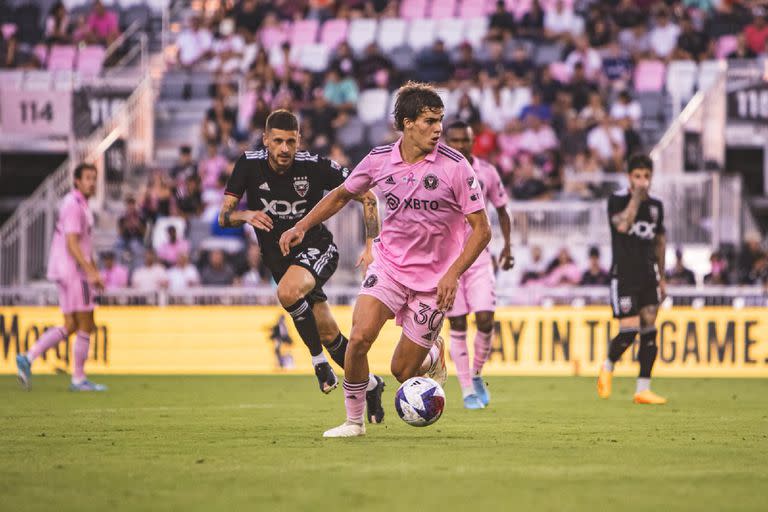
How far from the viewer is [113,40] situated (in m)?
31.3

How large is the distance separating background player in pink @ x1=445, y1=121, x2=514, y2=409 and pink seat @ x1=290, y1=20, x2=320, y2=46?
58.6 feet

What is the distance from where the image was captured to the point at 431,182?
30.1 feet

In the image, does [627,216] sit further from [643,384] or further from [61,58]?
[61,58]

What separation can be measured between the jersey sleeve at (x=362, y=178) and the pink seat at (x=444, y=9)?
71.7 ft

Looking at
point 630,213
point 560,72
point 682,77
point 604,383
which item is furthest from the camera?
point 560,72

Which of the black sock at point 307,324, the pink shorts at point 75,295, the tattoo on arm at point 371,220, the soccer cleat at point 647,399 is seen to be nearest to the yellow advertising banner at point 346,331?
the pink shorts at point 75,295

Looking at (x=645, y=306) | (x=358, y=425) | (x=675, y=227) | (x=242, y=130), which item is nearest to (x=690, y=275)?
(x=675, y=227)

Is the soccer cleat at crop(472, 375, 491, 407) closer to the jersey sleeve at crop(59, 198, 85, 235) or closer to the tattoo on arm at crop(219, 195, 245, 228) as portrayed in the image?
the tattoo on arm at crop(219, 195, 245, 228)

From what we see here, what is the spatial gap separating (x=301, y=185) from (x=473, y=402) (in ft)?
9.76

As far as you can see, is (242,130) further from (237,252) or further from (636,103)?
(636,103)

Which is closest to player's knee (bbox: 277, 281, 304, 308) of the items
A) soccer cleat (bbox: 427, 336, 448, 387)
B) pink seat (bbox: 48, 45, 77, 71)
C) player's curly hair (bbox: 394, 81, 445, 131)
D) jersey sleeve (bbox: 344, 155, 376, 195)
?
soccer cleat (bbox: 427, 336, 448, 387)

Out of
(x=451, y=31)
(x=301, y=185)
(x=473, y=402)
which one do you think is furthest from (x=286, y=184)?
(x=451, y=31)

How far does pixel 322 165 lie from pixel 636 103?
52.5 feet

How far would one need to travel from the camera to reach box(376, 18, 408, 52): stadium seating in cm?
3017
